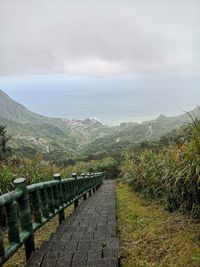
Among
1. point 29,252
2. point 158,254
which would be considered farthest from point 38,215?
point 158,254

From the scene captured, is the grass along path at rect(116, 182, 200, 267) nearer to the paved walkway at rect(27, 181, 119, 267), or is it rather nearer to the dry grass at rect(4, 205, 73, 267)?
the paved walkway at rect(27, 181, 119, 267)

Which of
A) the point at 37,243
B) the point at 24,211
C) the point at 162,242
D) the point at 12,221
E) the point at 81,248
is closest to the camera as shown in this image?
the point at 12,221

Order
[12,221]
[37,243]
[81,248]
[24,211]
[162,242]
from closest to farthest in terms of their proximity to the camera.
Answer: [12,221]
[24,211]
[81,248]
[162,242]
[37,243]

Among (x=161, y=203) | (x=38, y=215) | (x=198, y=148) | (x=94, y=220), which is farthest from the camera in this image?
(x=161, y=203)

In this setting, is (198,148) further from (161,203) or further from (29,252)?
(161,203)

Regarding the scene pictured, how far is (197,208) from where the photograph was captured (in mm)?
6742

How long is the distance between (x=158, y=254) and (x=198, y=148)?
1.79 m

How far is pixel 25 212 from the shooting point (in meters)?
5.01

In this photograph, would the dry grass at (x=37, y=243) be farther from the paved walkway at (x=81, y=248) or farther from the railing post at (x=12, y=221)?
the railing post at (x=12, y=221)

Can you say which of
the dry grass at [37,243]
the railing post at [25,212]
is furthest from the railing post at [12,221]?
the dry grass at [37,243]

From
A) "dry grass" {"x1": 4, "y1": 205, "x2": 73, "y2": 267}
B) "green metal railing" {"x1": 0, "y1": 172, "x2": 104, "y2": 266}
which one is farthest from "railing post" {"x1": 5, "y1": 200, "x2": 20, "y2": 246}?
"dry grass" {"x1": 4, "y1": 205, "x2": 73, "y2": 267}

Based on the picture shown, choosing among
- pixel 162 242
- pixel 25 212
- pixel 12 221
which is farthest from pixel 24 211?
pixel 162 242

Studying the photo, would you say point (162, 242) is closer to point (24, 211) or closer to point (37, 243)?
point (24, 211)

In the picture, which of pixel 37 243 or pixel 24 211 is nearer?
pixel 24 211
